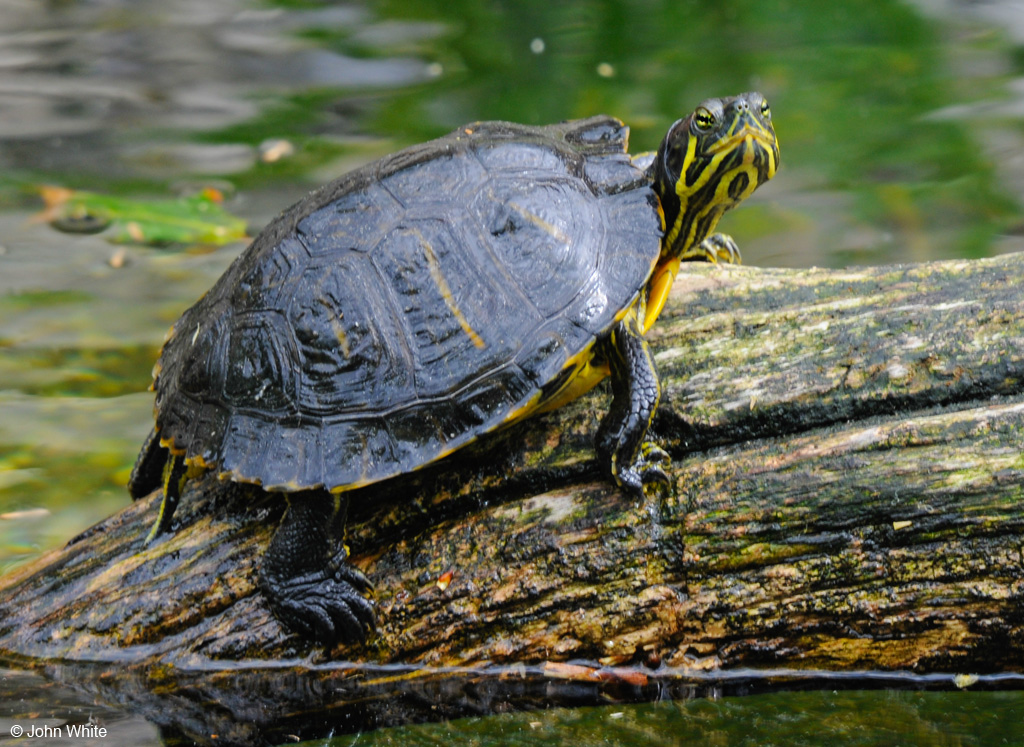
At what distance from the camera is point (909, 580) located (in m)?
2.82

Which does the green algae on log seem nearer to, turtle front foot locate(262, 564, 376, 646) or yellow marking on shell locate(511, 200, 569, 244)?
turtle front foot locate(262, 564, 376, 646)

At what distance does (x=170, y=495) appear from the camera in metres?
3.49

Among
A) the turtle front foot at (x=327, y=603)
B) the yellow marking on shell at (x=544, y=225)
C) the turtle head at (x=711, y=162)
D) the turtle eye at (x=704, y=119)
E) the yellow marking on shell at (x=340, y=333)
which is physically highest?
the turtle eye at (x=704, y=119)

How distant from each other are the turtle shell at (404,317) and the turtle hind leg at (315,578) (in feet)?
0.51

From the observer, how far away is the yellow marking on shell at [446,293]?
3191 millimetres

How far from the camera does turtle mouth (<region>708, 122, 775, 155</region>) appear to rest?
10.9ft

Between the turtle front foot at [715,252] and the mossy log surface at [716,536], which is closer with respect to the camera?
the mossy log surface at [716,536]

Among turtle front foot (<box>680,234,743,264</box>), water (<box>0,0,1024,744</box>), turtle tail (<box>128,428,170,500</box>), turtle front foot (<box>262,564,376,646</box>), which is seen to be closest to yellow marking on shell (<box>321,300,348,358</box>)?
turtle front foot (<box>262,564,376,646</box>)

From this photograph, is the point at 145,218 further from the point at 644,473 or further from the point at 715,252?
the point at 644,473

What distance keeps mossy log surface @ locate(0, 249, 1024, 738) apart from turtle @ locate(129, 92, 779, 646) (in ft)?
0.50

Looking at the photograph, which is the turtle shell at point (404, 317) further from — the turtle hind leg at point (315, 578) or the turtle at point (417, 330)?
the turtle hind leg at point (315, 578)

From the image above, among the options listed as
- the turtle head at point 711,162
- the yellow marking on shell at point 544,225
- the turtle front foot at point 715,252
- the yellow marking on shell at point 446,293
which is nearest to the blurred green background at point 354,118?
the turtle front foot at point 715,252

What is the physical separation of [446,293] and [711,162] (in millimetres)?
1156

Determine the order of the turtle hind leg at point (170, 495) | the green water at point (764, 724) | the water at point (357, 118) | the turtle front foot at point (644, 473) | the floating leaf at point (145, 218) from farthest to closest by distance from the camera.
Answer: the floating leaf at point (145, 218) → the water at point (357, 118) → the turtle hind leg at point (170, 495) → the turtle front foot at point (644, 473) → the green water at point (764, 724)
